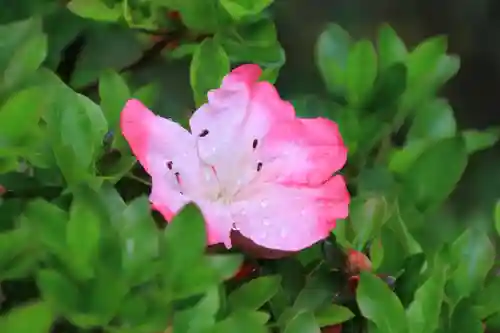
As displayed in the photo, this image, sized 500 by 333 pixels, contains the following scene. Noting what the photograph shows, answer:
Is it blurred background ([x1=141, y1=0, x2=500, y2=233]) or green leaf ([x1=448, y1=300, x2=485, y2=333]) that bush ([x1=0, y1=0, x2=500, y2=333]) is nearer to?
green leaf ([x1=448, y1=300, x2=485, y2=333])

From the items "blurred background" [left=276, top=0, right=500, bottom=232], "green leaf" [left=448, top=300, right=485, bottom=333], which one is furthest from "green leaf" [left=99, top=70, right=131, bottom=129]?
"blurred background" [left=276, top=0, right=500, bottom=232]

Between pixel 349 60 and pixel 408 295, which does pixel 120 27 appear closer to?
pixel 349 60

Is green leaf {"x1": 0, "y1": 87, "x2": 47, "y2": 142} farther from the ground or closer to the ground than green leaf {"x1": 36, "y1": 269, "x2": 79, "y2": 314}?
farther from the ground

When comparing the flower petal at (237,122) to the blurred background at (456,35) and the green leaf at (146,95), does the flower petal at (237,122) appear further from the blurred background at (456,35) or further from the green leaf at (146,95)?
the blurred background at (456,35)

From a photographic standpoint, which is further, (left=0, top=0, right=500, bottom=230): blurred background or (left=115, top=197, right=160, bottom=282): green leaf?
(left=0, top=0, right=500, bottom=230): blurred background

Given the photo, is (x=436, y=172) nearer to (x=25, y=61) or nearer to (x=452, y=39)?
(x=25, y=61)
